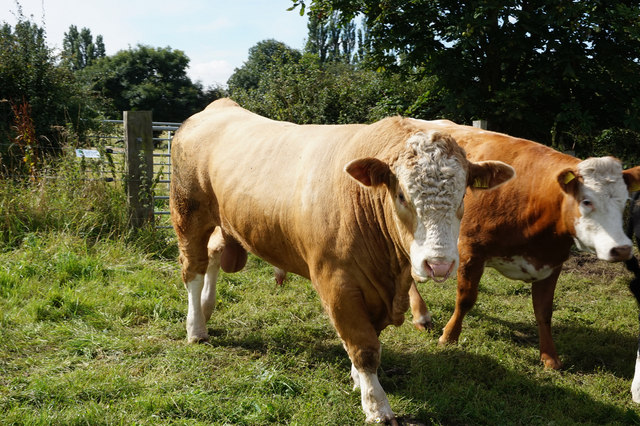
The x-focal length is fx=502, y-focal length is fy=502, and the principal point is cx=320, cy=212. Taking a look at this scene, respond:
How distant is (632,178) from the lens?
12.4ft

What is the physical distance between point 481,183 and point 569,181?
1220 mm

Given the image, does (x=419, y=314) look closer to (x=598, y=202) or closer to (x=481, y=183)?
(x=598, y=202)

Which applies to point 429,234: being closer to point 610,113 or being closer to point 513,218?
point 513,218

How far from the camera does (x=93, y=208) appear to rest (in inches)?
258

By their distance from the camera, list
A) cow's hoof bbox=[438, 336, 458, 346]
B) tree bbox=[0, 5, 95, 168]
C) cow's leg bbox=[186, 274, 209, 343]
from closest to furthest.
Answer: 1. cow's leg bbox=[186, 274, 209, 343]
2. cow's hoof bbox=[438, 336, 458, 346]
3. tree bbox=[0, 5, 95, 168]

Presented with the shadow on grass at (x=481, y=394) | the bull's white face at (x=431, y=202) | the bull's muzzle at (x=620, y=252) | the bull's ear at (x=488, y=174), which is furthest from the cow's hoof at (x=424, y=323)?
the bull's white face at (x=431, y=202)

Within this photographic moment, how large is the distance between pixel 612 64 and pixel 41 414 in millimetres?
7643

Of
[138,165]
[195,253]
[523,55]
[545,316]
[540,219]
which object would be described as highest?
[523,55]

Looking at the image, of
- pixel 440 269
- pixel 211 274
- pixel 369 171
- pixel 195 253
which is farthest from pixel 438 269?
pixel 211 274

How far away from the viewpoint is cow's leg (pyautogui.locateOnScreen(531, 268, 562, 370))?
13.6 feet

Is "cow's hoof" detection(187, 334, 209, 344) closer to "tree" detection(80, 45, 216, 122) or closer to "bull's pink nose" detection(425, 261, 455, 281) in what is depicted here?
"bull's pink nose" detection(425, 261, 455, 281)

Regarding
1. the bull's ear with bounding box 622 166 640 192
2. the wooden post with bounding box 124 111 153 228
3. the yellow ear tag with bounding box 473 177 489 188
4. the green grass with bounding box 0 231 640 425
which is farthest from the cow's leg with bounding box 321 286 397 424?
the wooden post with bounding box 124 111 153 228

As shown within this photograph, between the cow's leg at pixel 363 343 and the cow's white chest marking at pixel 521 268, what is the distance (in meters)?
1.76

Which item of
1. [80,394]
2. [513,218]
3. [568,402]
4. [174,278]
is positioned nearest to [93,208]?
[174,278]
